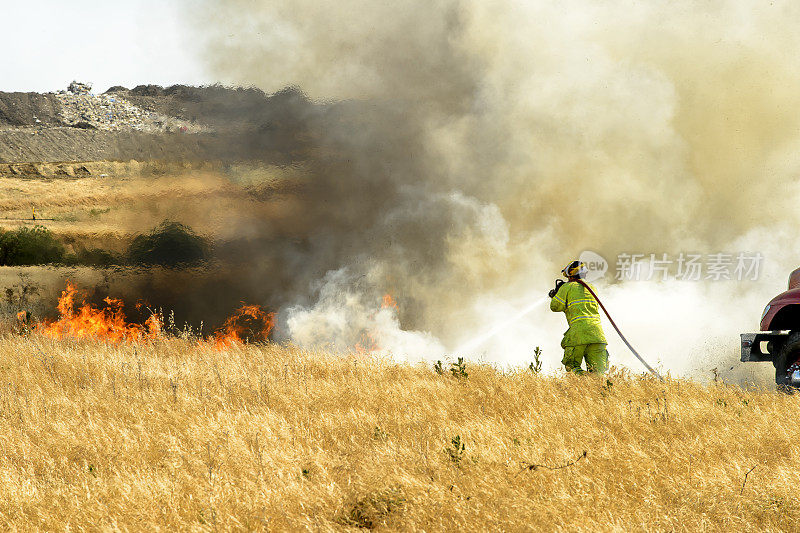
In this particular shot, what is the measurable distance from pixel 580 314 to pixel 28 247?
54.1ft

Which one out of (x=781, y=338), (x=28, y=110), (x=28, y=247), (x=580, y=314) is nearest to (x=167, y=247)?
A: (x=580, y=314)

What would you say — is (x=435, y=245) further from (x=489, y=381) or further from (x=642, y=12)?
(x=642, y=12)

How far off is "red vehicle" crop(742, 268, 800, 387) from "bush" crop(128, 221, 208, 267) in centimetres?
925

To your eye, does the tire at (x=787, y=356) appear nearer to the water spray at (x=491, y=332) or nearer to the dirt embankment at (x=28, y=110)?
the water spray at (x=491, y=332)

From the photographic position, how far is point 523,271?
45.6ft

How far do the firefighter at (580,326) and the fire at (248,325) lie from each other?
582cm

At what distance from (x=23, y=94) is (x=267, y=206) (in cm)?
6690

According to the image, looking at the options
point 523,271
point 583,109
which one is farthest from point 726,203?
point 523,271

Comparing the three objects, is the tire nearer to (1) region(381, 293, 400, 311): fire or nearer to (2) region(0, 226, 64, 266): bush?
(1) region(381, 293, 400, 311): fire

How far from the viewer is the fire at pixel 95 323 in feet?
39.8

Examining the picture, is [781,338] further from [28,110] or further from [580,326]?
[28,110]

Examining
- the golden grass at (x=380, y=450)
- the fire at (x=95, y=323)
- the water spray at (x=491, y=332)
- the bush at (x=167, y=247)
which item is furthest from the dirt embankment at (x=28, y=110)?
the golden grass at (x=380, y=450)

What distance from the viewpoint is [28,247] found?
19.1 meters

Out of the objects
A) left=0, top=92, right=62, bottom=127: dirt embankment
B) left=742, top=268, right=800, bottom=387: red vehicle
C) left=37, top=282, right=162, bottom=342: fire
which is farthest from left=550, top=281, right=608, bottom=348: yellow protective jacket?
left=0, top=92, right=62, bottom=127: dirt embankment
